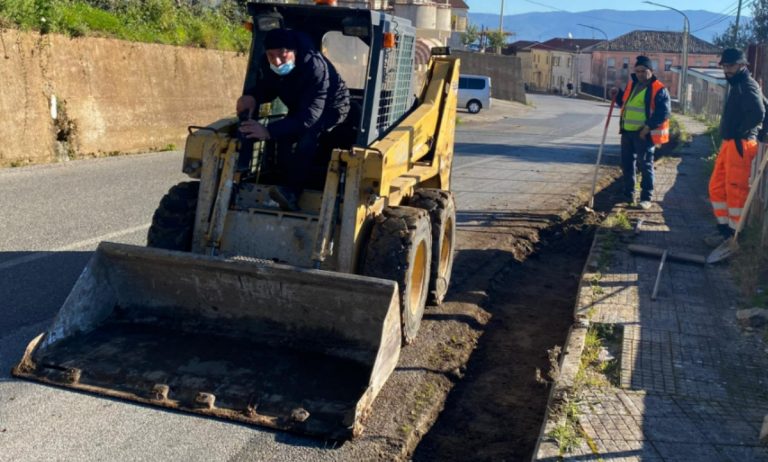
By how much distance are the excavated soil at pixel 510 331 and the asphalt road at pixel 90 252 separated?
66 centimetres

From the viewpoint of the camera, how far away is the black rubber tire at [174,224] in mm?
6367

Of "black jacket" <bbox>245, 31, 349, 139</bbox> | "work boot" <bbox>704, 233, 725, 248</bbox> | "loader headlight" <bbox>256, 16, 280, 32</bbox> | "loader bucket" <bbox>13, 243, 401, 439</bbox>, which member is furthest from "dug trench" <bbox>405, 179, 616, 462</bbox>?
"loader headlight" <bbox>256, 16, 280, 32</bbox>

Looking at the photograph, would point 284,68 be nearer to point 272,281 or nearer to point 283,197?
point 283,197

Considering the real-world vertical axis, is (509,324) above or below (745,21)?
below

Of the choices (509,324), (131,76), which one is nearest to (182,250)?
(509,324)

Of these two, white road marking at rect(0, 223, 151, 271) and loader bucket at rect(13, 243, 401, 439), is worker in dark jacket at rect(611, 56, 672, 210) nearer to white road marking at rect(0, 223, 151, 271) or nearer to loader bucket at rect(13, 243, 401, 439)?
white road marking at rect(0, 223, 151, 271)

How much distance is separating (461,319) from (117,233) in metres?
3.85

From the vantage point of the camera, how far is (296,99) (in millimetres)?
6438

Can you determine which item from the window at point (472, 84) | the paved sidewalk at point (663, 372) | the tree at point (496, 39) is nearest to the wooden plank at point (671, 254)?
the paved sidewalk at point (663, 372)

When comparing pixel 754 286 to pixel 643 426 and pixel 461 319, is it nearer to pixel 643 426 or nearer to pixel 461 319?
pixel 461 319

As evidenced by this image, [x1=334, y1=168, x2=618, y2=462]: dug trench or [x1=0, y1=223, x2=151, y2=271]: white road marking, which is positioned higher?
[x1=0, y1=223, x2=151, y2=271]: white road marking

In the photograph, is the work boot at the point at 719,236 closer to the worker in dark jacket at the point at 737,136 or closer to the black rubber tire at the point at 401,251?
the worker in dark jacket at the point at 737,136

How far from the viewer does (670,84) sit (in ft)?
305

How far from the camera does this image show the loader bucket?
5133 millimetres
